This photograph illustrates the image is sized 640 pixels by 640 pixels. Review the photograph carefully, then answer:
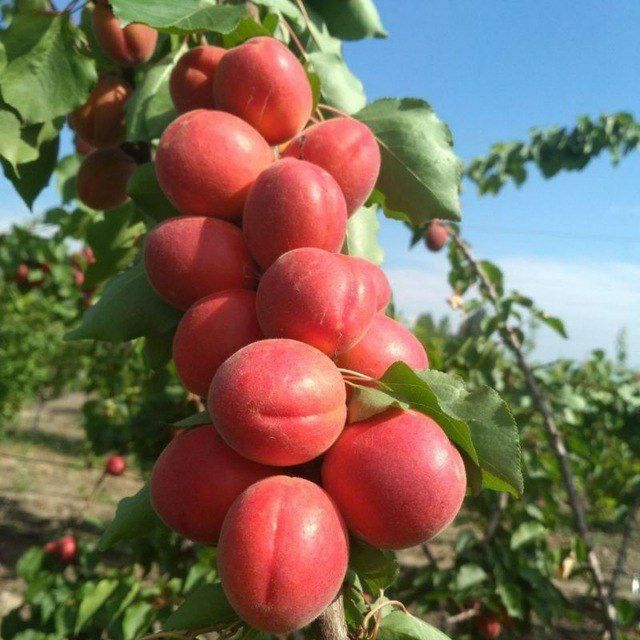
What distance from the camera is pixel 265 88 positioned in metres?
0.78

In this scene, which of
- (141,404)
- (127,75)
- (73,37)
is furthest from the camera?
(141,404)

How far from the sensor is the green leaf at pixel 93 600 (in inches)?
72.1

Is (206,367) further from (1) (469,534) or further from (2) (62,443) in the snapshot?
(2) (62,443)

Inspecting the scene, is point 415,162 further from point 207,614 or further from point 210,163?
point 207,614

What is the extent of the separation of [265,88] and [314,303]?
35cm

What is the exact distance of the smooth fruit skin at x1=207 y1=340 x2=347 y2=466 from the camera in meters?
0.54

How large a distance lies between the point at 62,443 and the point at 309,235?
433 inches

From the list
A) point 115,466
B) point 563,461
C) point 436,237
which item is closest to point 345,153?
point 563,461

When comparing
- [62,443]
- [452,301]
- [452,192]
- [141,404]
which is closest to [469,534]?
[452,301]

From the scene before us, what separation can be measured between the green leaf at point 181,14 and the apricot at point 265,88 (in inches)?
1.8

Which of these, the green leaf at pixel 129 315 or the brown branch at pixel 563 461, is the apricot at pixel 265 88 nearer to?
the green leaf at pixel 129 315

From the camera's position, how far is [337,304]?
1.95ft

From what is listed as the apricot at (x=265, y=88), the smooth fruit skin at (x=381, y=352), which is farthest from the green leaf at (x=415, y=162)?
the smooth fruit skin at (x=381, y=352)

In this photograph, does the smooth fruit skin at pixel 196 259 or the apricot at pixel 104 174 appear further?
the apricot at pixel 104 174
